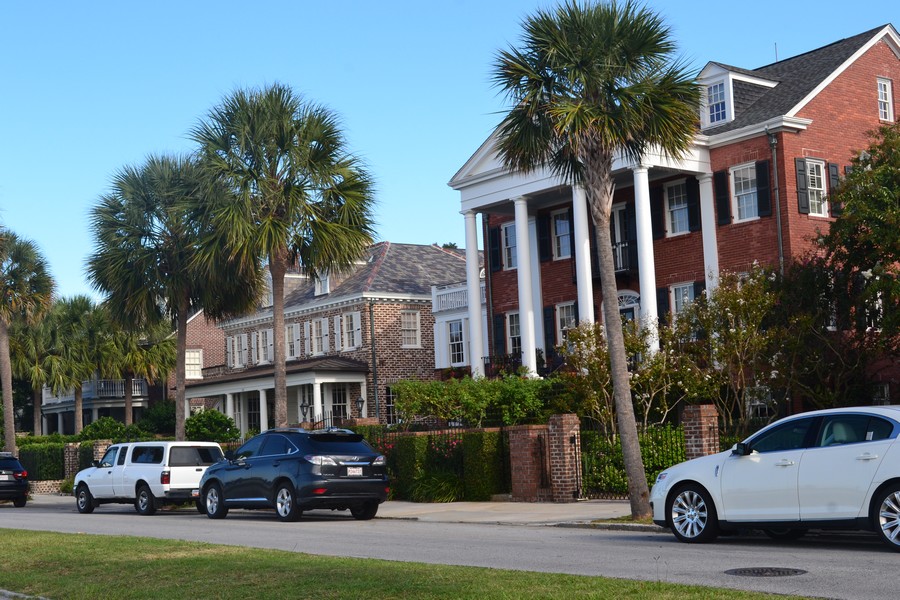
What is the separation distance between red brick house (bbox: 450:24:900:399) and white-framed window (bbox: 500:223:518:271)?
1580mm

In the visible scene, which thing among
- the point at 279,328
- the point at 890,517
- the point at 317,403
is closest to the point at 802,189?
the point at 279,328

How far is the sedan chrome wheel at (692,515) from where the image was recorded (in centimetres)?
1422

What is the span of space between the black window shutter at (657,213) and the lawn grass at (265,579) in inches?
931

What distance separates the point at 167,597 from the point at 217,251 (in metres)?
18.3

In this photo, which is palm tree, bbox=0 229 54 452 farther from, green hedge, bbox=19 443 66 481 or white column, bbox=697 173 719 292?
white column, bbox=697 173 719 292

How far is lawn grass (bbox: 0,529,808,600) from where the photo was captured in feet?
31.0

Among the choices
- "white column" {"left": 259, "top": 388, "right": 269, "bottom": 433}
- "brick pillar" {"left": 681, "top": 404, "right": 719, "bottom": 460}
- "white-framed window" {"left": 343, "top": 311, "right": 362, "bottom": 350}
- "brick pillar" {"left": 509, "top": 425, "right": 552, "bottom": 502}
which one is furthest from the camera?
"white column" {"left": 259, "top": 388, "right": 269, "bottom": 433}

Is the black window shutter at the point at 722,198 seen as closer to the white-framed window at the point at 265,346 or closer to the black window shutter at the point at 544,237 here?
the black window shutter at the point at 544,237

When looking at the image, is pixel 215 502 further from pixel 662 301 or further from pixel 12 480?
pixel 662 301

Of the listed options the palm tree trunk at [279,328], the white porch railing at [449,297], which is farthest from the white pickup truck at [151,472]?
the white porch railing at [449,297]

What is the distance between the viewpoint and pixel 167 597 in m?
9.91

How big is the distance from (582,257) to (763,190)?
5.65m

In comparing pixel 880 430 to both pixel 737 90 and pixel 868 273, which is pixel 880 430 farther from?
pixel 737 90

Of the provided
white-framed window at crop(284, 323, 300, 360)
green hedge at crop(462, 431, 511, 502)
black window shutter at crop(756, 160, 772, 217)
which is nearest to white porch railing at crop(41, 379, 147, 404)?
white-framed window at crop(284, 323, 300, 360)
